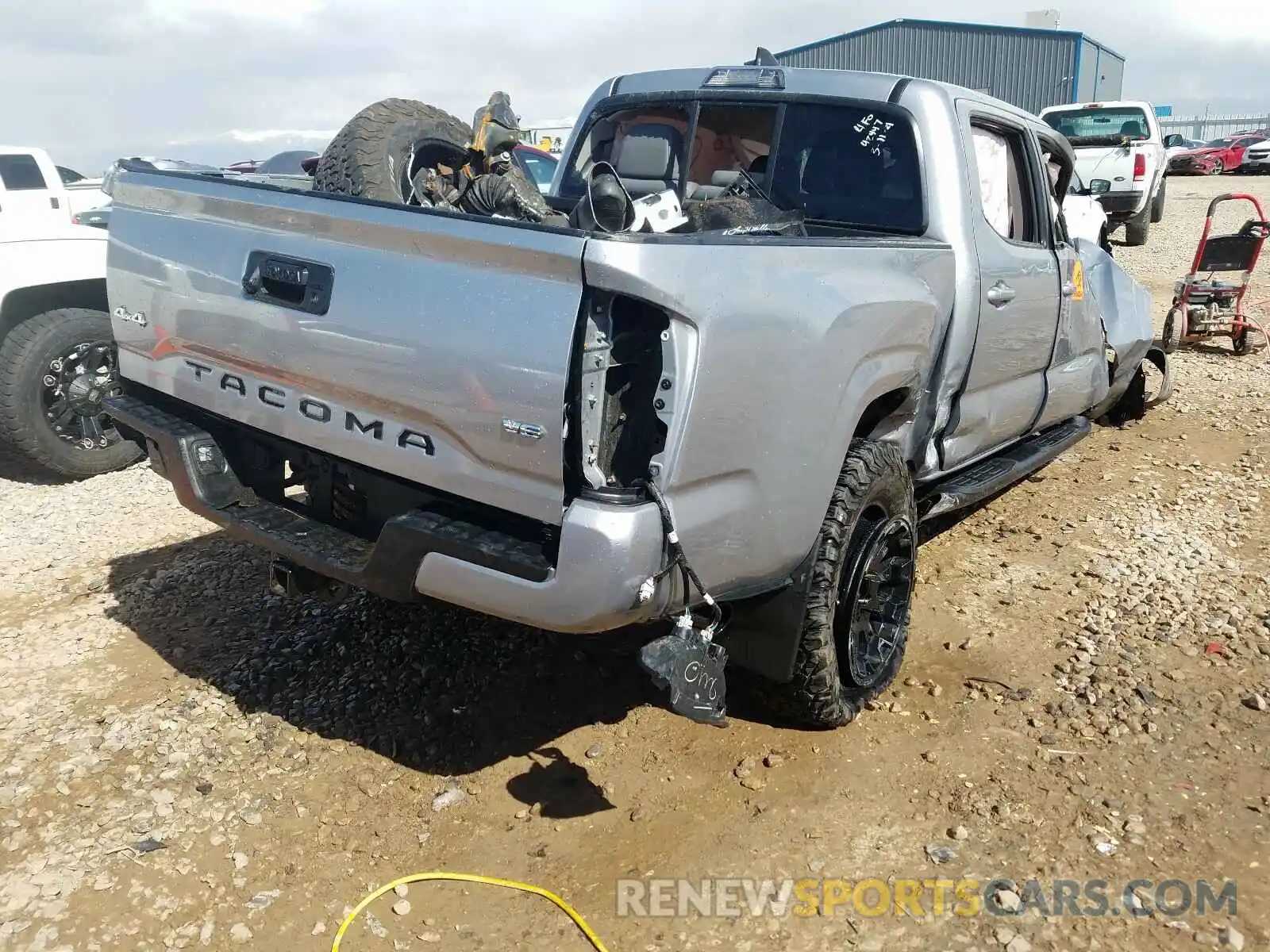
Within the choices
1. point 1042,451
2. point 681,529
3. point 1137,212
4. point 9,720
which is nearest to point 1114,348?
point 1042,451

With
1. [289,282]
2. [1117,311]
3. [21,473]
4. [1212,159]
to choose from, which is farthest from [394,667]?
[1212,159]

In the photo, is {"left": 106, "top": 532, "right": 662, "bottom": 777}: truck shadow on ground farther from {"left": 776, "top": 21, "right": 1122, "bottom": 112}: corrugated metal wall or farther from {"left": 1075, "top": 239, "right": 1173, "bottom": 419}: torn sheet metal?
{"left": 776, "top": 21, "right": 1122, "bottom": 112}: corrugated metal wall

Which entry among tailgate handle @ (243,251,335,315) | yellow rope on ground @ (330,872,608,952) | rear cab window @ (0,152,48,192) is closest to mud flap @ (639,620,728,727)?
yellow rope on ground @ (330,872,608,952)

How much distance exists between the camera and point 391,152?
11.8 feet

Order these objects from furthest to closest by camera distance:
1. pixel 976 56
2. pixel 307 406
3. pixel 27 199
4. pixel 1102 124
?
pixel 976 56
pixel 1102 124
pixel 27 199
pixel 307 406

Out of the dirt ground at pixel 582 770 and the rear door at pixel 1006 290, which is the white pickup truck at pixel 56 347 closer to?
the dirt ground at pixel 582 770

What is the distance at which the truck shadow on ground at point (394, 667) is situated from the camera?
135 inches

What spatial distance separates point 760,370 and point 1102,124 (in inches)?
624

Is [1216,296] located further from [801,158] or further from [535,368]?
[535,368]

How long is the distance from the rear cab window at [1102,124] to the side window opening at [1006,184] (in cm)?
1201

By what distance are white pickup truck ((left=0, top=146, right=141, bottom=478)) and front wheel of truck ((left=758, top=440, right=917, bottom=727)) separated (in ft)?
14.2

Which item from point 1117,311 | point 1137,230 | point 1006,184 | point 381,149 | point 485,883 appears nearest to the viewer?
point 485,883

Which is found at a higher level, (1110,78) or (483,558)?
(1110,78)

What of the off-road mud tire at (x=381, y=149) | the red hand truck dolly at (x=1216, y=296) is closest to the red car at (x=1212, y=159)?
the red hand truck dolly at (x=1216, y=296)
